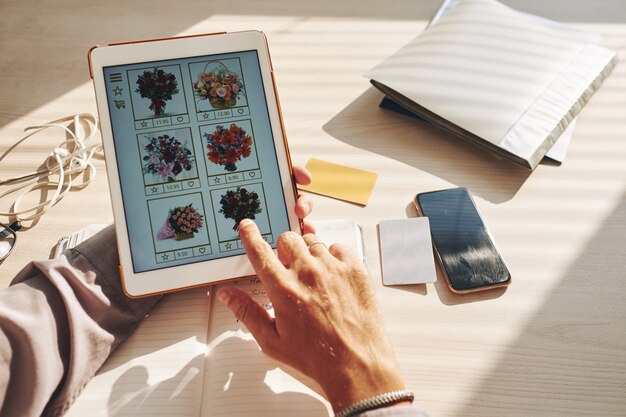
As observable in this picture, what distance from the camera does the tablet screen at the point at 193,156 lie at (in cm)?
63

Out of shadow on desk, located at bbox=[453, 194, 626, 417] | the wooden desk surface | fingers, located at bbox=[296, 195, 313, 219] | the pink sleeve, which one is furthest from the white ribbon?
shadow on desk, located at bbox=[453, 194, 626, 417]

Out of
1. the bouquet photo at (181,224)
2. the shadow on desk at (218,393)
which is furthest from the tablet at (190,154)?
the shadow on desk at (218,393)

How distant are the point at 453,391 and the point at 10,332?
529mm

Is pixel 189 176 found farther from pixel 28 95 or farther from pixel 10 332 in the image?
pixel 28 95

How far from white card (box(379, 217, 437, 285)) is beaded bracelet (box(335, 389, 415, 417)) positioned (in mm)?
199

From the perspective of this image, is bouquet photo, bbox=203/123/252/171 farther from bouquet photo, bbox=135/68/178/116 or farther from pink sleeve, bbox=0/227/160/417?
pink sleeve, bbox=0/227/160/417

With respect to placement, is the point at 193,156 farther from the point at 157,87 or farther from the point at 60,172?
the point at 60,172

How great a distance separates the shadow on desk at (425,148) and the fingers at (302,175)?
19cm

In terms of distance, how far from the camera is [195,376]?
1.88 feet

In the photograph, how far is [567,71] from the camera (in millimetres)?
874

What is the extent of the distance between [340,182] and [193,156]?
0.26m

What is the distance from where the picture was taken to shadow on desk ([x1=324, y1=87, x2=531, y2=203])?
80cm

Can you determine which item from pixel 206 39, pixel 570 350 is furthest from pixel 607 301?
pixel 206 39

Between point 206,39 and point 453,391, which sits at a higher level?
point 206,39
